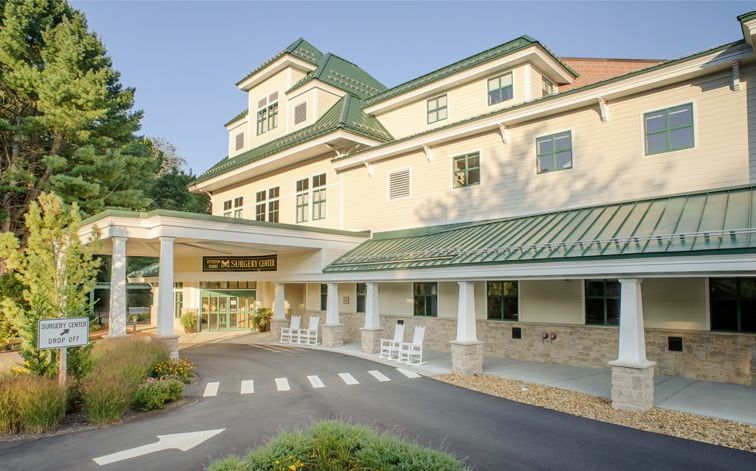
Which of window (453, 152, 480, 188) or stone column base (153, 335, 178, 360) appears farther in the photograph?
window (453, 152, 480, 188)

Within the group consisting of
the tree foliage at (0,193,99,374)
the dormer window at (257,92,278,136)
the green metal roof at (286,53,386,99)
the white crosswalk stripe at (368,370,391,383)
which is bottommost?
the white crosswalk stripe at (368,370,391,383)

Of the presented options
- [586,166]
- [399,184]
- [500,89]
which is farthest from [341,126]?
[586,166]

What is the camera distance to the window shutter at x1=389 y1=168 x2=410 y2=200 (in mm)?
20266

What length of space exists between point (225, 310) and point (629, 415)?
75.9ft

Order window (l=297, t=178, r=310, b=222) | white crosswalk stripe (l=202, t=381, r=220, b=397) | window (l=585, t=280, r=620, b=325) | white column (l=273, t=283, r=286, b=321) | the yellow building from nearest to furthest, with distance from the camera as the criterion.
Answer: the yellow building, white crosswalk stripe (l=202, t=381, r=220, b=397), window (l=585, t=280, r=620, b=325), white column (l=273, t=283, r=286, b=321), window (l=297, t=178, r=310, b=222)

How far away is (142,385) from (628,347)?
36.2 feet

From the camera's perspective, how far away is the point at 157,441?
317 inches

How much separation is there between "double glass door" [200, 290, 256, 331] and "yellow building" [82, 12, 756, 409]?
2.13 ft

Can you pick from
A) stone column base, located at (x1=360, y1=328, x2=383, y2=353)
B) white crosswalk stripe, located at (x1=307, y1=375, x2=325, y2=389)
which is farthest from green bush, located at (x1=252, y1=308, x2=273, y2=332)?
white crosswalk stripe, located at (x1=307, y1=375, x2=325, y2=389)

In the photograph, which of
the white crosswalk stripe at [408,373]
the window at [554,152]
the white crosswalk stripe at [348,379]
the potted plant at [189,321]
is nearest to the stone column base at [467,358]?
the white crosswalk stripe at [408,373]

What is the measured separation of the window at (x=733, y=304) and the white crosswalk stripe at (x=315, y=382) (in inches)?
413

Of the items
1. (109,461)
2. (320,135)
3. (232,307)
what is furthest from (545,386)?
(232,307)

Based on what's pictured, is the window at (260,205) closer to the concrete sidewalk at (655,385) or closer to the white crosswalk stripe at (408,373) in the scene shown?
the concrete sidewalk at (655,385)

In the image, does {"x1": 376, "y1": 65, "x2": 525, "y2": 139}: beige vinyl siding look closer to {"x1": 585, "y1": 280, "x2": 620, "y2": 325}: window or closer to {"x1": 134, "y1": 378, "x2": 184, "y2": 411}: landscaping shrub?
{"x1": 585, "y1": 280, "x2": 620, "y2": 325}: window
